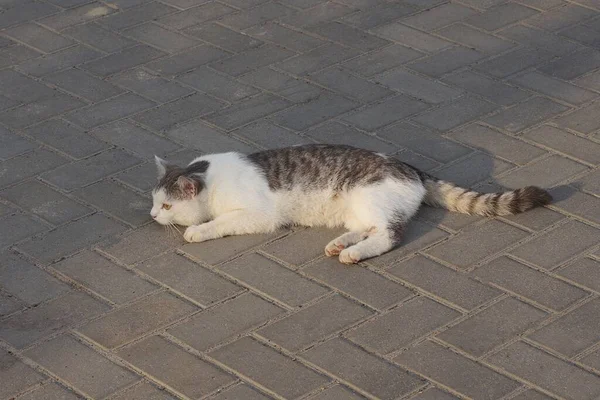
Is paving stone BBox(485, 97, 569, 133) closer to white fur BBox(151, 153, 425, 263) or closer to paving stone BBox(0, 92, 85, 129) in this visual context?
white fur BBox(151, 153, 425, 263)

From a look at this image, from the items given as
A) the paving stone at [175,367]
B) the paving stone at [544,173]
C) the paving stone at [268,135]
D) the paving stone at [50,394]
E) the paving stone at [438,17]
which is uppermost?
the paving stone at [438,17]

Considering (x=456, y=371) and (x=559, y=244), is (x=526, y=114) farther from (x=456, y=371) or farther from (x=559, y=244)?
(x=456, y=371)

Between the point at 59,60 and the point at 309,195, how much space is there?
2791mm

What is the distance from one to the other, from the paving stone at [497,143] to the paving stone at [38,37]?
301cm

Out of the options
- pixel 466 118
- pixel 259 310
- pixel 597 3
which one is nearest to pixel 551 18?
pixel 597 3

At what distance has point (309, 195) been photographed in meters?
5.89

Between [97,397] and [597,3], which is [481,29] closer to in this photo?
[597,3]

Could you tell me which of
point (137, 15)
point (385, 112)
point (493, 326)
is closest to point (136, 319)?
point (493, 326)

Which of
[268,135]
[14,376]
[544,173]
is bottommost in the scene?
[14,376]

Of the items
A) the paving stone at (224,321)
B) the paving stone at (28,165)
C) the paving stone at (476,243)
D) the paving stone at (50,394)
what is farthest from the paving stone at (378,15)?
the paving stone at (50,394)

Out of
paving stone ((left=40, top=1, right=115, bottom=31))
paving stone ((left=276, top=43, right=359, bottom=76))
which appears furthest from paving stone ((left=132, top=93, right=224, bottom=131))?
paving stone ((left=40, top=1, right=115, bottom=31))

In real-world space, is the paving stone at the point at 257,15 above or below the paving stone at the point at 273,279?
above

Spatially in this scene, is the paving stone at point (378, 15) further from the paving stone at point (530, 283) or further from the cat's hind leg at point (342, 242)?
the paving stone at point (530, 283)

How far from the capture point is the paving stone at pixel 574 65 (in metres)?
7.61
